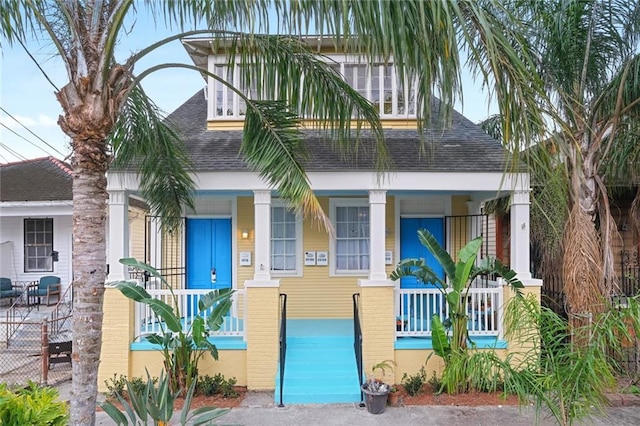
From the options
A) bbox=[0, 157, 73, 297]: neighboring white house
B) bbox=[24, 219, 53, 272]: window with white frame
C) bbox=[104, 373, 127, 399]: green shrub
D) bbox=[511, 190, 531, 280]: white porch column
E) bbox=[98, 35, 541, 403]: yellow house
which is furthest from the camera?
bbox=[24, 219, 53, 272]: window with white frame

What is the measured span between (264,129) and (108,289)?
3.97 metres

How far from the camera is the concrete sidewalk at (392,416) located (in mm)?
6000

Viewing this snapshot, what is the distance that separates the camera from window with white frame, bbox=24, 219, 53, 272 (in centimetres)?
1383

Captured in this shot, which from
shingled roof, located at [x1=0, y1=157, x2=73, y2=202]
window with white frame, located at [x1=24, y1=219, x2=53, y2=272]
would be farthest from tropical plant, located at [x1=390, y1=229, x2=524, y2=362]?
window with white frame, located at [x1=24, y1=219, x2=53, y2=272]

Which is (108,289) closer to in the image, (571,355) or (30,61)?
(30,61)

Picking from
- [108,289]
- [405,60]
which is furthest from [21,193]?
[405,60]

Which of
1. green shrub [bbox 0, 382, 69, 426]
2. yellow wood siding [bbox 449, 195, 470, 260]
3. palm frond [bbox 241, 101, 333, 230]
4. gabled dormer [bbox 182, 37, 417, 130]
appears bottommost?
green shrub [bbox 0, 382, 69, 426]

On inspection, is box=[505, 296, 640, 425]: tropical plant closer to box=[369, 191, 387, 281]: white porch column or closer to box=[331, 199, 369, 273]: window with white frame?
box=[369, 191, 387, 281]: white porch column

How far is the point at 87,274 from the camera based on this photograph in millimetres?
4281

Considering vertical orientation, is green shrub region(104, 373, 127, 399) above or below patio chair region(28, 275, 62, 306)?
below

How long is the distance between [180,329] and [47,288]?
27.6 feet

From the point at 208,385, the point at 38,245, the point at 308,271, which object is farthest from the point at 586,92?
the point at 38,245

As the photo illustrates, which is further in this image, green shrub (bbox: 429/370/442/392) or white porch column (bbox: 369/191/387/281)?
white porch column (bbox: 369/191/387/281)

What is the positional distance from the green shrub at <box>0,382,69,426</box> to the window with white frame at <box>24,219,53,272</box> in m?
12.3
